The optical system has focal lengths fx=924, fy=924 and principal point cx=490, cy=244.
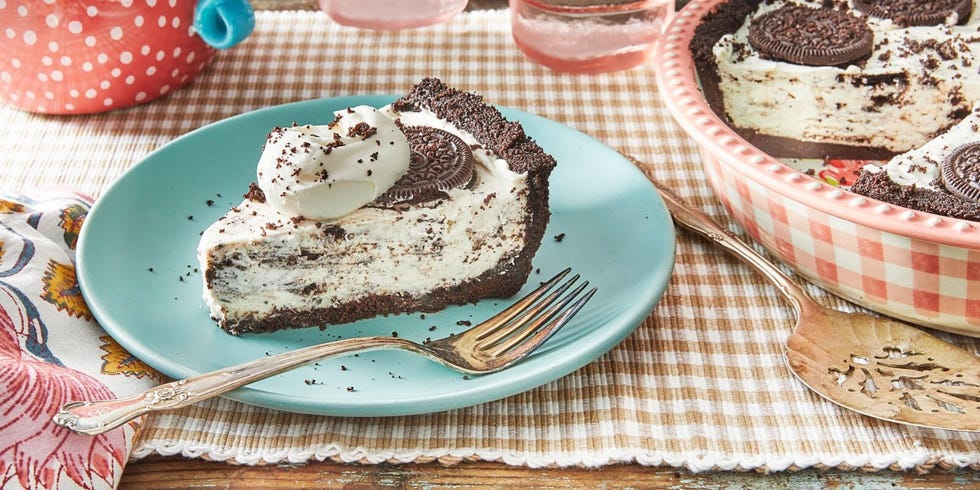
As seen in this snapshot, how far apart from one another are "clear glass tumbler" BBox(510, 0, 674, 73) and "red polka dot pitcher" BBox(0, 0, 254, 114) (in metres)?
0.83

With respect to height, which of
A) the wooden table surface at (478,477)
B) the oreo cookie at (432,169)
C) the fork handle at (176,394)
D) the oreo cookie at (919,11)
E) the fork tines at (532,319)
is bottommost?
the wooden table surface at (478,477)

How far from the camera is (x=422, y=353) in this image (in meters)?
1.72

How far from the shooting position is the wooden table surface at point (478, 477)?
1578 millimetres

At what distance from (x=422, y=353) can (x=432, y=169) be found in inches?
15.9

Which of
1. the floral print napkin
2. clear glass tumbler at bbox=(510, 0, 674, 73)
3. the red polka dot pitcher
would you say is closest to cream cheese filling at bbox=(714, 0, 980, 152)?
clear glass tumbler at bbox=(510, 0, 674, 73)

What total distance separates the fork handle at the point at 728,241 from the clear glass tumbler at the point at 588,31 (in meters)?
0.65

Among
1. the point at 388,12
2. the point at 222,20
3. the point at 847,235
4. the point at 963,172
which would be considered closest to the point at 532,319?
the point at 847,235

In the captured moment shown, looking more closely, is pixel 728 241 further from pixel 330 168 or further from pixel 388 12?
pixel 388 12

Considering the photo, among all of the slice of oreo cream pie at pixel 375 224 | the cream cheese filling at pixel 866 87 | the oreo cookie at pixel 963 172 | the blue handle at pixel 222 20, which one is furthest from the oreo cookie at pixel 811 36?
the blue handle at pixel 222 20

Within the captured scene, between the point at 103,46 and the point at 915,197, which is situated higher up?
the point at 915,197

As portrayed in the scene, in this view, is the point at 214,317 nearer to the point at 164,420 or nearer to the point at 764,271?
the point at 164,420

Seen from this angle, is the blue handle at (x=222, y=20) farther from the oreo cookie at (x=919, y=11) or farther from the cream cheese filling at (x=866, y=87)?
the oreo cookie at (x=919, y=11)

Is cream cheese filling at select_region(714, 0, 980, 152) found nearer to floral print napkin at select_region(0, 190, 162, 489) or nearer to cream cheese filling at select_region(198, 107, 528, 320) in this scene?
cream cheese filling at select_region(198, 107, 528, 320)

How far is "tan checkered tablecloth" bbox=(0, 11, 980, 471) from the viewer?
5.27 feet
